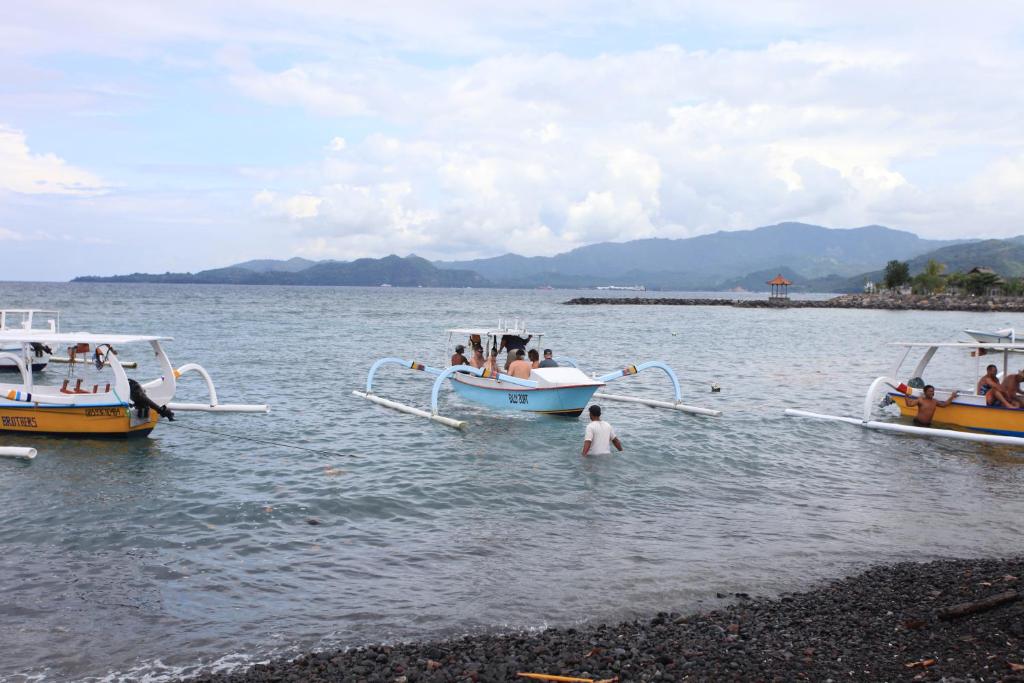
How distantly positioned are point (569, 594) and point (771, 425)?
1351 centimetres

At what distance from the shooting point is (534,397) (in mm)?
20391

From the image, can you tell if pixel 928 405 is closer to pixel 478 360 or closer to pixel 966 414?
pixel 966 414

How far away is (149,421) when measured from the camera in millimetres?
17688

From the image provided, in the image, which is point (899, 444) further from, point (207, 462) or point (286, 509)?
point (207, 462)

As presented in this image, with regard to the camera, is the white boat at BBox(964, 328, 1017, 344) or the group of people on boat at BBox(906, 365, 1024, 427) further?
the white boat at BBox(964, 328, 1017, 344)

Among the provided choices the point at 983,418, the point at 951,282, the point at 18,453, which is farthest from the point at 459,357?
the point at 951,282

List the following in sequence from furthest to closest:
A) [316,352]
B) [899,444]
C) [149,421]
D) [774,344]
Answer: [774,344] → [316,352] → [899,444] → [149,421]

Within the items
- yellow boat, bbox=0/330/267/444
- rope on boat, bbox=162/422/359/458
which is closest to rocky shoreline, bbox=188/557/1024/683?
rope on boat, bbox=162/422/359/458

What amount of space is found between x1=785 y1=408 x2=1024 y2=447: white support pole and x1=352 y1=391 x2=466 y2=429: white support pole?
9.87 m

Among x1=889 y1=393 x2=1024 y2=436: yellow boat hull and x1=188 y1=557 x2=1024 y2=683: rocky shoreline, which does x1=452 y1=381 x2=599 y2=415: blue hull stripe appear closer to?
x1=889 y1=393 x2=1024 y2=436: yellow boat hull

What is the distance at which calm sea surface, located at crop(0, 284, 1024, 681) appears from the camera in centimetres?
854

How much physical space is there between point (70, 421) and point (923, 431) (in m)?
20.5

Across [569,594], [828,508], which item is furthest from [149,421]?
[828,508]

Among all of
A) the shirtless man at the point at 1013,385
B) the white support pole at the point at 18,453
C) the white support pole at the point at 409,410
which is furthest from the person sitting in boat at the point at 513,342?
the shirtless man at the point at 1013,385
